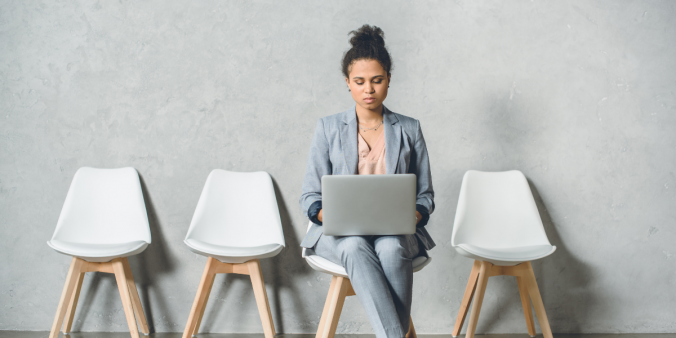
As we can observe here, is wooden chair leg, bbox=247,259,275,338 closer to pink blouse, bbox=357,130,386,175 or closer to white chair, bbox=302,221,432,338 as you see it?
white chair, bbox=302,221,432,338

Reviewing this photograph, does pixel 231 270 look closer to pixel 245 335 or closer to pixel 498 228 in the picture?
pixel 245 335

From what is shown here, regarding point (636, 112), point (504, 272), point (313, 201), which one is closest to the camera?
point (313, 201)

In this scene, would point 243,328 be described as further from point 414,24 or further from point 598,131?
point 598,131

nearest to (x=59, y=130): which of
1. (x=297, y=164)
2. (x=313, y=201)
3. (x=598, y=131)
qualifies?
(x=297, y=164)

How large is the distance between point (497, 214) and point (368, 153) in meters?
0.87

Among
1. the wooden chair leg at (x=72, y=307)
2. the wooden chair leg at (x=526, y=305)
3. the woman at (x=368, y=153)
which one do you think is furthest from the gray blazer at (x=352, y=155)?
the wooden chair leg at (x=72, y=307)

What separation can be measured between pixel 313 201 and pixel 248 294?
3.14 ft

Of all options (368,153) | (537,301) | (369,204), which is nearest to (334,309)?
(369,204)

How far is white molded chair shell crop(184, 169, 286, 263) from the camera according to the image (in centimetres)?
205

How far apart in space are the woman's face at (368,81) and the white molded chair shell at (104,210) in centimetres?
127

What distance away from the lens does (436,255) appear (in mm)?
2209

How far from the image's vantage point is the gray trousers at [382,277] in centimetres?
118

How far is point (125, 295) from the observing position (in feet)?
6.25

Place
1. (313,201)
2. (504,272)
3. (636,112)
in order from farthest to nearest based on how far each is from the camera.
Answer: (636,112), (504,272), (313,201)
